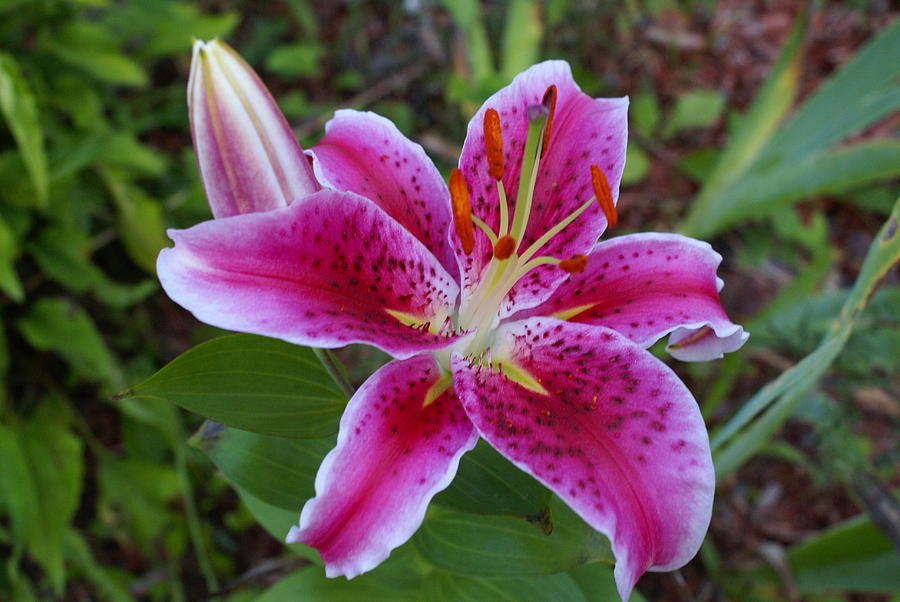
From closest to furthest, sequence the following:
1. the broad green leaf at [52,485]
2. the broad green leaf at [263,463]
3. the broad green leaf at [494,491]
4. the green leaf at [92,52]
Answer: the broad green leaf at [494,491]
the broad green leaf at [263,463]
the broad green leaf at [52,485]
the green leaf at [92,52]

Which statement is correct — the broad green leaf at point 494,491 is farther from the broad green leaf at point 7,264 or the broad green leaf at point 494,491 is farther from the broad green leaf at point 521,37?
the broad green leaf at point 521,37

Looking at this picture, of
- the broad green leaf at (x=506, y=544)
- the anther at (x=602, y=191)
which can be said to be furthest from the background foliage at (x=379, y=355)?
the anther at (x=602, y=191)

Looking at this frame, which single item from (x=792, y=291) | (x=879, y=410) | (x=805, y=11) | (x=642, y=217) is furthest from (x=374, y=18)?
(x=879, y=410)

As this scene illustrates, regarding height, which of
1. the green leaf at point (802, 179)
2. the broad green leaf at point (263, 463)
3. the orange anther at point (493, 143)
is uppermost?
the orange anther at point (493, 143)

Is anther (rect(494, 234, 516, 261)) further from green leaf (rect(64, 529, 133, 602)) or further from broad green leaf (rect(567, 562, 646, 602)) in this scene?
green leaf (rect(64, 529, 133, 602))

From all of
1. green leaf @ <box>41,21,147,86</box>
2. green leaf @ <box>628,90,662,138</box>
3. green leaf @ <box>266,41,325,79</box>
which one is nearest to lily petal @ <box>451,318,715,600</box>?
green leaf @ <box>41,21,147,86</box>

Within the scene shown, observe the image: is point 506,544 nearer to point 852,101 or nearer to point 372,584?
point 372,584

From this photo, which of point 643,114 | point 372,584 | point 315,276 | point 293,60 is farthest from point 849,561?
point 293,60
